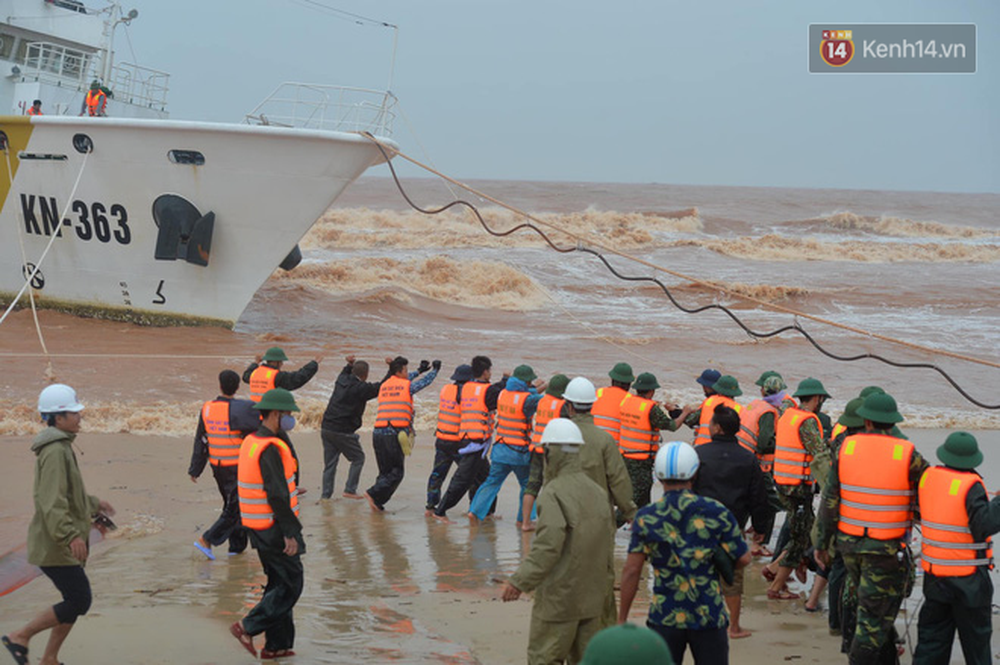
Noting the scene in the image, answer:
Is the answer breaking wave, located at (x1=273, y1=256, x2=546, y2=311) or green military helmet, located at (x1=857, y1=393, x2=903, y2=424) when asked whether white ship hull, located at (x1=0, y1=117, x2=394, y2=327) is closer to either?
breaking wave, located at (x1=273, y1=256, x2=546, y2=311)

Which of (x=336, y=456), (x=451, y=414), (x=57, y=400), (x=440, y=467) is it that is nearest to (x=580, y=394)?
(x=57, y=400)

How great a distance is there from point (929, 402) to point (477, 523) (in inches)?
479

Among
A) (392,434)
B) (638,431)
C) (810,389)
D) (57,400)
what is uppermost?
(57,400)

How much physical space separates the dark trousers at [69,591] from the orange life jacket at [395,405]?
4331mm

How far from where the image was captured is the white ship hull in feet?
63.7

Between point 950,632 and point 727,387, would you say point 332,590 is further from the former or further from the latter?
point 950,632

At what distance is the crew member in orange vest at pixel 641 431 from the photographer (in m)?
7.91

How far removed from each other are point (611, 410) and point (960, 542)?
3371mm

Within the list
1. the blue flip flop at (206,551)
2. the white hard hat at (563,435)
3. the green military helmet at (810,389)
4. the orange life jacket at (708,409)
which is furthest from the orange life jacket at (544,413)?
the white hard hat at (563,435)

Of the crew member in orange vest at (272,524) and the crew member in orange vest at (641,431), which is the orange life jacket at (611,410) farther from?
Answer: the crew member in orange vest at (272,524)

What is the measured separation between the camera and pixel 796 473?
23.1 ft

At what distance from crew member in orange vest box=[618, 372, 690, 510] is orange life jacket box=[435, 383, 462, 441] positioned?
180cm

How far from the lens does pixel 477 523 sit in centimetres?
911

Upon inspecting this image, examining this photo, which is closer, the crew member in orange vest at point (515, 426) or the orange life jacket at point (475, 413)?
the crew member in orange vest at point (515, 426)
